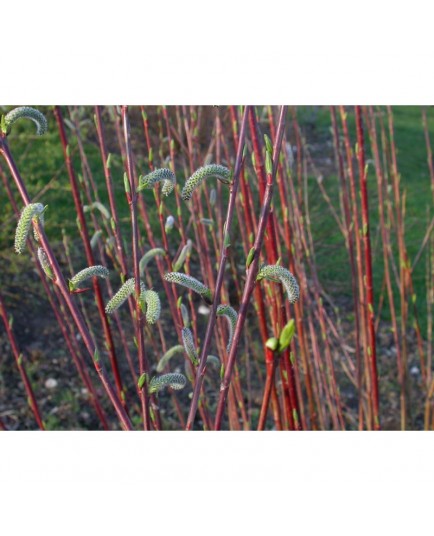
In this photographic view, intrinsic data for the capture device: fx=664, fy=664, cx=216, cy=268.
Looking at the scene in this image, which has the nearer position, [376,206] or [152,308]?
[152,308]

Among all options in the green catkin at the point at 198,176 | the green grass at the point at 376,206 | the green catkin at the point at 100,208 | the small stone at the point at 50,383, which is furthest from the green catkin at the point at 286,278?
the green grass at the point at 376,206

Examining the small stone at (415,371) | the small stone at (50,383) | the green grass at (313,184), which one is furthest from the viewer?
the green grass at (313,184)

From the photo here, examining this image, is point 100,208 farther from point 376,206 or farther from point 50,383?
point 376,206

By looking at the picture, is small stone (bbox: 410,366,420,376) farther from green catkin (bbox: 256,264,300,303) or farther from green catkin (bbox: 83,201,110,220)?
green catkin (bbox: 256,264,300,303)

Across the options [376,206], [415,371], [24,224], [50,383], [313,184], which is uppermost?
[24,224]

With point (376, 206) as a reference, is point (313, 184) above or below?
above

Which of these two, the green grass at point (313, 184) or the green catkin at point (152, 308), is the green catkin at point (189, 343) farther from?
the green grass at point (313, 184)

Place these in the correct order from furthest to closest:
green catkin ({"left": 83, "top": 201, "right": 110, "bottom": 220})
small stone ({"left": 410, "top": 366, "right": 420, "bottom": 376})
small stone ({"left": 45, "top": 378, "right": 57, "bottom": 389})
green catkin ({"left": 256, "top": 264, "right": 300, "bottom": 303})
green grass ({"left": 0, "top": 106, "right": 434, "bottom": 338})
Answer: green grass ({"left": 0, "top": 106, "right": 434, "bottom": 338}), small stone ({"left": 410, "top": 366, "right": 420, "bottom": 376}), small stone ({"left": 45, "top": 378, "right": 57, "bottom": 389}), green catkin ({"left": 83, "top": 201, "right": 110, "bottom": 220}), green catkin ({"left": 256, "top": 264, "right": 300, "bottom": 303})

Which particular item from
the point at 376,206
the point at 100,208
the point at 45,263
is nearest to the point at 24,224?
the point at 45,263

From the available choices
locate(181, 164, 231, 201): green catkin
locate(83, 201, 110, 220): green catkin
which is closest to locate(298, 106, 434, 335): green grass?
locate(83, 201, 110, 220): green catkin
